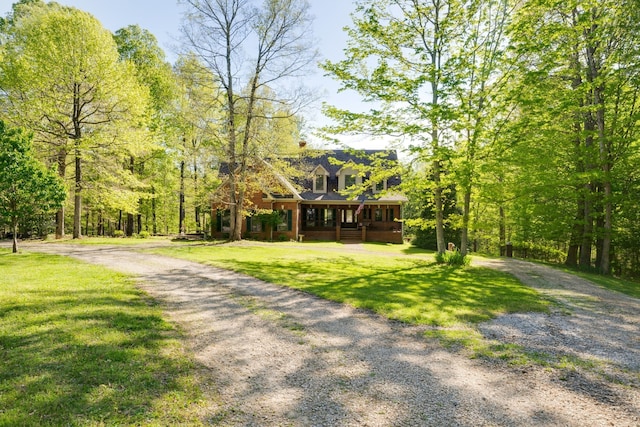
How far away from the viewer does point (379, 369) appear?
4.80m

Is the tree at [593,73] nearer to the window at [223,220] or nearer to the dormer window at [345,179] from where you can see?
the dormer window at [345,179]

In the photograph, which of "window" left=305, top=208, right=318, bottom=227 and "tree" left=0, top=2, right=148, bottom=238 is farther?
"window" left=305, top=208, right=318, bottom=227

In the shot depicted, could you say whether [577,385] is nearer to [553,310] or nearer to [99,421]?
[553,310]

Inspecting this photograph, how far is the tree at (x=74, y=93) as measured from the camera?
62.3 feet

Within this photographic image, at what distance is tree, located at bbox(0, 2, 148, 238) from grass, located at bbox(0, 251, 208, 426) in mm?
15398

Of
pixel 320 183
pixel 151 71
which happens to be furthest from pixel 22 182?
pixel 320 183

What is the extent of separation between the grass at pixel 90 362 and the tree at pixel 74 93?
15.4 meters

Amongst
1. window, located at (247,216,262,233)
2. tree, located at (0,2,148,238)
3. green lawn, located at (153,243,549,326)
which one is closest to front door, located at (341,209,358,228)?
window, located at (247,216,262,233)

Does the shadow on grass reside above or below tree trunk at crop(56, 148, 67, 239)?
below

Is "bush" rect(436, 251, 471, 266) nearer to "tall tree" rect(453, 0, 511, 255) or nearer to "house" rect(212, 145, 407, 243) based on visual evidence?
"tall tree" rect(453, 0, 511, 255)

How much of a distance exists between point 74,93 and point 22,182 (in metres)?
9.70

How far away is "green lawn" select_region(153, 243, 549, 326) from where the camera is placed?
775cm

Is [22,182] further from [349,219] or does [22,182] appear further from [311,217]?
[349,219]

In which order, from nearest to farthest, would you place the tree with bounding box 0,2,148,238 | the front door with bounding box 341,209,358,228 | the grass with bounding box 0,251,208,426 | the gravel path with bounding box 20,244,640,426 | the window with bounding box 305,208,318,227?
1. the grass with bounding box 0,251,208,426
2. the gravel path with bounding box 20,244,640,426
3. the tree with bounding box 0,2,148,238
4. the window with bounding box 305,208,318,227
5. the front door with bounding box 341,209,358,228
